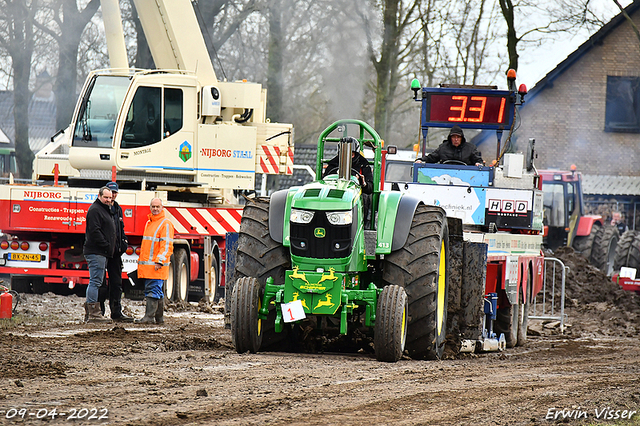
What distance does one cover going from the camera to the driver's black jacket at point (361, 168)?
29.1 feet

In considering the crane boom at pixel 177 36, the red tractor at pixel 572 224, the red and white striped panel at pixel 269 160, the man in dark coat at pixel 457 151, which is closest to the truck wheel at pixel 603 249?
the red tractor at pixel 572 224

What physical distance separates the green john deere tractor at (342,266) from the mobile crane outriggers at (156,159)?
6064 millimetres

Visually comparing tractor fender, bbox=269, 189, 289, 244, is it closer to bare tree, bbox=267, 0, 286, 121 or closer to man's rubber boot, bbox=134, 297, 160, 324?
man's rubber boot, bbox=134, 297, 160, 324

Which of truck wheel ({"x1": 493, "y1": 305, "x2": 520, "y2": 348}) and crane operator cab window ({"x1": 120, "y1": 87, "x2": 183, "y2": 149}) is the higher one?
crane operator cab window ({"x1": 120, "y1": 87, "x2": 183, "y2": 149})

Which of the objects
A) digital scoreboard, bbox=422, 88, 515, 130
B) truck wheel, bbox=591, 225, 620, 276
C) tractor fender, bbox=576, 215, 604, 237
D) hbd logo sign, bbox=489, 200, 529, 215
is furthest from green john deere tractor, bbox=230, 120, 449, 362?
truck wheel, bbox=591, 225, 620, 276

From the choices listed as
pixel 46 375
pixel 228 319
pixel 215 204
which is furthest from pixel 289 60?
pixel 46 375

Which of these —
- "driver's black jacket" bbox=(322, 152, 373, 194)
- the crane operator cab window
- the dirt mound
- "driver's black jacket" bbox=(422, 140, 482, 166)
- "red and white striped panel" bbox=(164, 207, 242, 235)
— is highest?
the crane operator cab window

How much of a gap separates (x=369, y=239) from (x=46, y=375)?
3.06 m

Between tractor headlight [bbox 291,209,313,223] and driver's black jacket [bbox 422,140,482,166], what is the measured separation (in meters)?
5.02

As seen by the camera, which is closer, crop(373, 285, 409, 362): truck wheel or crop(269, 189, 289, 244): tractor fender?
crop(373, 285, 409, 362): truck wheel

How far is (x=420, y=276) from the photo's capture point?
27.9 ft

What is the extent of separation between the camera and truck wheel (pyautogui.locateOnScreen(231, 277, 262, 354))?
819 centimetres

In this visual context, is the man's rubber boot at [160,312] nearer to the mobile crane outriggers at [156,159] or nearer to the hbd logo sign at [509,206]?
the mobile crane outriggers at [156,159]

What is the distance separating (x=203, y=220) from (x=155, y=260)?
3663 mm
